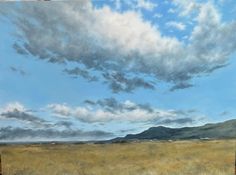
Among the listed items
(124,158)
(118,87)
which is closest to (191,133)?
(124,158)

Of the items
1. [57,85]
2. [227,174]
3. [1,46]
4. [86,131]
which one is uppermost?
[1,46]

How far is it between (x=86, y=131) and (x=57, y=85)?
0.65 metres

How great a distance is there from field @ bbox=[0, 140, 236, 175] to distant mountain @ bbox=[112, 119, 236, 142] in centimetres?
7

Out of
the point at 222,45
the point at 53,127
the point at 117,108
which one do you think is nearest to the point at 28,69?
the point at 53,127

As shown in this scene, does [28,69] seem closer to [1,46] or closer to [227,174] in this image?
[1,46]

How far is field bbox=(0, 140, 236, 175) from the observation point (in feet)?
19.8

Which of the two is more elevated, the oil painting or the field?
the oil painting

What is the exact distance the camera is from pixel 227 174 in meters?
5.95

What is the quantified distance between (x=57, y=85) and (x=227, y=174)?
7.26 ft

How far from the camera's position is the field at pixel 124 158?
6.04 metres

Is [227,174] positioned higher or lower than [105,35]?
lower

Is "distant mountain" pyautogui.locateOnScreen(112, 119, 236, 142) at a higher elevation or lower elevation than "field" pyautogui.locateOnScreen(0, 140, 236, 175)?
higher

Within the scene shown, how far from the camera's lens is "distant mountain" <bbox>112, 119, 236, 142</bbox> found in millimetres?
6098

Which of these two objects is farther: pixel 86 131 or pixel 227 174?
pixel 86 131
